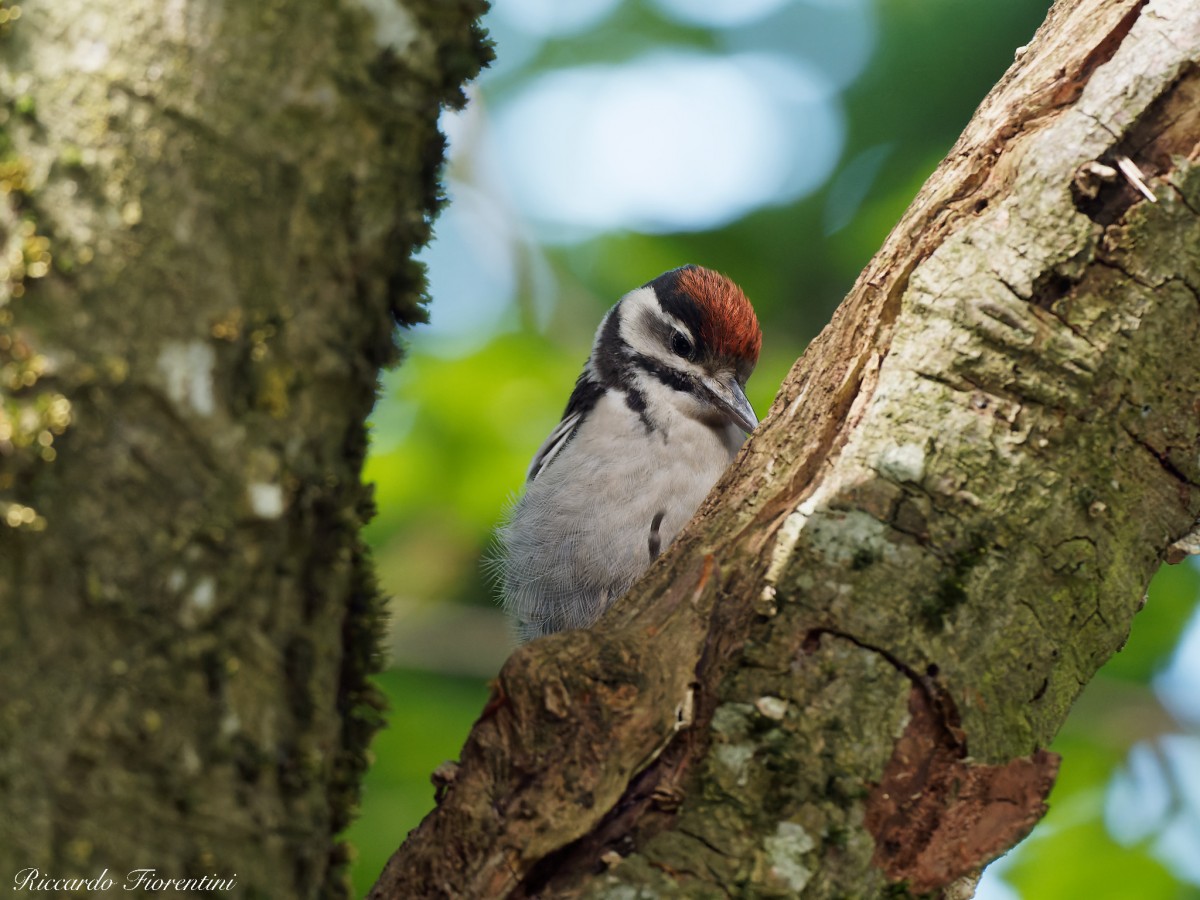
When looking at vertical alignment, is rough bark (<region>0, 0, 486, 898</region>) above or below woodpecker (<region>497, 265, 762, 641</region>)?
below

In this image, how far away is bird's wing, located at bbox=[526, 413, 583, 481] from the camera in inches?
171

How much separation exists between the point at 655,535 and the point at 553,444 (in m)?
0.62

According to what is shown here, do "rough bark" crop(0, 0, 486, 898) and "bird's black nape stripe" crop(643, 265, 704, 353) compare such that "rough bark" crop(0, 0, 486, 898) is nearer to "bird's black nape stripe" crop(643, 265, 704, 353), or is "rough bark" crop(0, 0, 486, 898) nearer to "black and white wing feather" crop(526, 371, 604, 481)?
"black and white wing feather" crop(526, 371, 604, 481)

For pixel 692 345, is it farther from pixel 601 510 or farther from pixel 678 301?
pixel 601 510

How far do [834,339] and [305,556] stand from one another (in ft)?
4.07

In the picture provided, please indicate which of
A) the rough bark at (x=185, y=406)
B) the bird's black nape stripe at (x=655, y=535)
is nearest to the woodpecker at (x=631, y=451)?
the bird's black nape stripe at (x=655, y=535)

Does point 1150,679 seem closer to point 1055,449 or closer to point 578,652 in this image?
point 1055,449

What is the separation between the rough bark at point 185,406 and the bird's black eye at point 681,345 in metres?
2.97

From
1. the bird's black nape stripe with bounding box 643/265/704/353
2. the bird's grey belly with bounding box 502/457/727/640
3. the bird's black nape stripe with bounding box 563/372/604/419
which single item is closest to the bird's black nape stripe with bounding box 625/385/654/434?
the bird's black nape stripe with bounding box 563/372/604/419

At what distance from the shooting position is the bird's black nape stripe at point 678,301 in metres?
4.71
